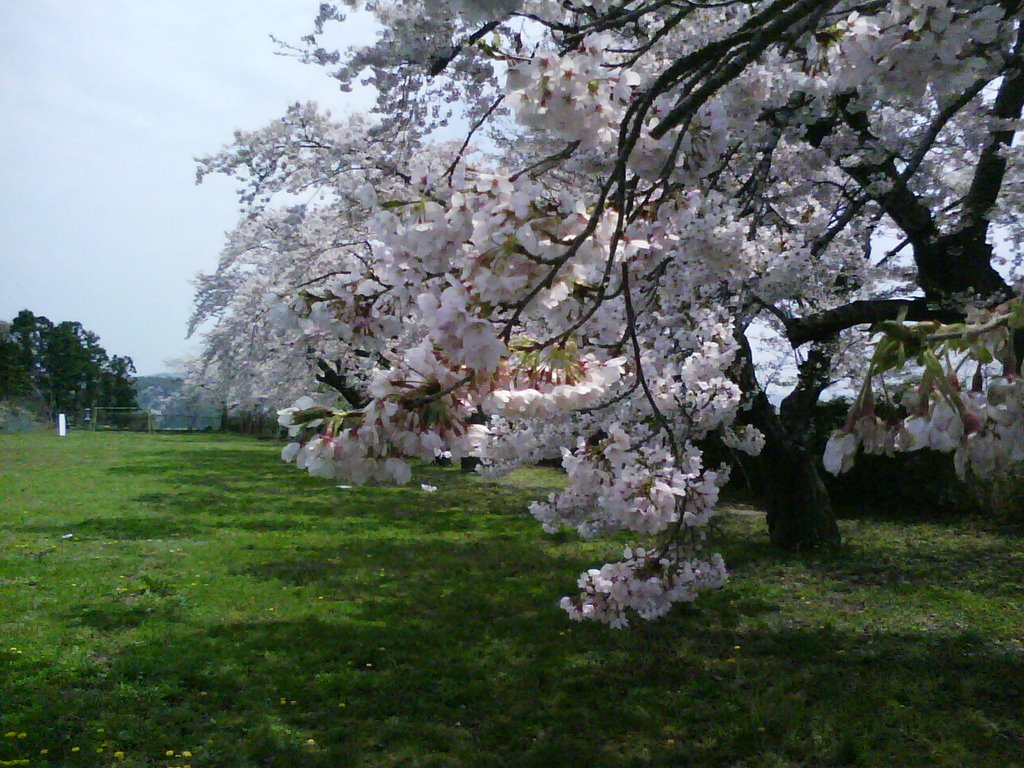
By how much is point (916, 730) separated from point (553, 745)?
183cm

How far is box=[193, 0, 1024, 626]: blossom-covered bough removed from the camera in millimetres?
1930

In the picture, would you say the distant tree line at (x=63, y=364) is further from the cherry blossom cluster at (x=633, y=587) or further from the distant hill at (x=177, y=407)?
the cherry blossom cluster at (x=633, y=587)

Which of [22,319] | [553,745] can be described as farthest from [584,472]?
[22,319]

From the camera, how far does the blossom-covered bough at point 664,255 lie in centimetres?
193

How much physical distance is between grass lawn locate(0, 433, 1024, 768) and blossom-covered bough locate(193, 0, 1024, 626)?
27.5 inches

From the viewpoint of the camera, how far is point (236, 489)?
1501cm

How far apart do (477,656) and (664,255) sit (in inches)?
125

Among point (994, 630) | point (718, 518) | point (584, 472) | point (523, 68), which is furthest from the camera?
point (718, 518)

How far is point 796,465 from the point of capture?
8555 mm

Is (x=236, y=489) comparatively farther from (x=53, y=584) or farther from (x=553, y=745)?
(x=553, y=745)

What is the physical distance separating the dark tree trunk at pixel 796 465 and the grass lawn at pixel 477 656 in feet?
1.31

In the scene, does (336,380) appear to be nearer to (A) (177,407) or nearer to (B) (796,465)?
(B) (796,465)

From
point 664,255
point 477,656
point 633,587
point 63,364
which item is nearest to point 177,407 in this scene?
point 63,364

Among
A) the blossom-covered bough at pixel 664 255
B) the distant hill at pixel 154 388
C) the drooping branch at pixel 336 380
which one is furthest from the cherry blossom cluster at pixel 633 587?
the distant hill at pixel 154 388
